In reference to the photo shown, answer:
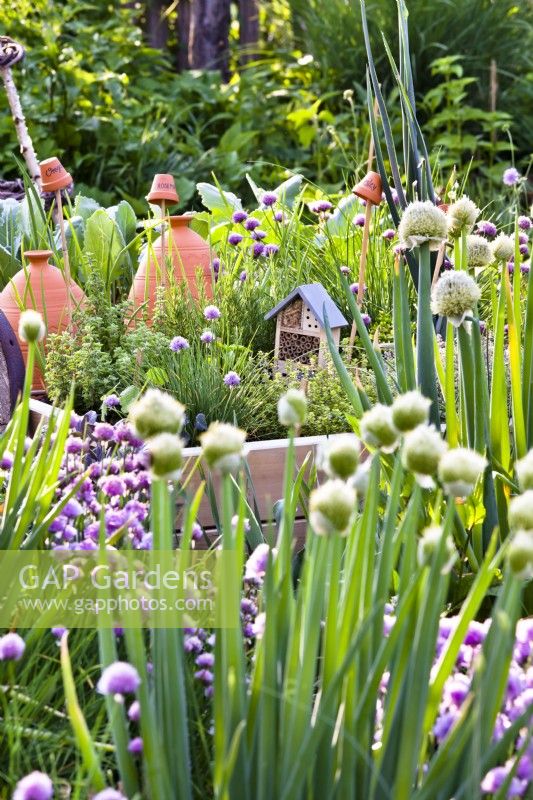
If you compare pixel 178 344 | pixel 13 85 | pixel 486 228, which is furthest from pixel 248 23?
pixel 178 344

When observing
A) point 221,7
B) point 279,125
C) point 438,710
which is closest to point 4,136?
point 279,125

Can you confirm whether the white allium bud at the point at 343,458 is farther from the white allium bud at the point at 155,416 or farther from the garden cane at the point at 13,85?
the garden cane at the point at 13,85

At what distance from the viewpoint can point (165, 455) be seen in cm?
93

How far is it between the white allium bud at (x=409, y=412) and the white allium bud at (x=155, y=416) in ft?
0.68

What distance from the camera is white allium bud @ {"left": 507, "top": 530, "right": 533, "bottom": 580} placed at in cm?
89

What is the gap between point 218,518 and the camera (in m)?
1.80

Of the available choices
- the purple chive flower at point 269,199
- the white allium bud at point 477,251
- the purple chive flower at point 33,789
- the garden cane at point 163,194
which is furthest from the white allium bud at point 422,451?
the purple chive flower at point 269,199

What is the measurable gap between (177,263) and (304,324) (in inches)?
18.4

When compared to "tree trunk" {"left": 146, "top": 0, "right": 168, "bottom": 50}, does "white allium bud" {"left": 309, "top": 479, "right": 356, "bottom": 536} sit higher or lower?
lower

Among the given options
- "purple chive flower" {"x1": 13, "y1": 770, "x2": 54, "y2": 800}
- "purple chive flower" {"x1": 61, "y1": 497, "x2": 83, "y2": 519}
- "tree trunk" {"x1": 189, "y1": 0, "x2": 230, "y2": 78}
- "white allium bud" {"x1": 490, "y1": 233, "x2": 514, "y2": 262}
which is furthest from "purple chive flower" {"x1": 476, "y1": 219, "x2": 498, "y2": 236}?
"tree trunk" {"x1": 189, "y1": 0, "x2": 230, "y2": 78}

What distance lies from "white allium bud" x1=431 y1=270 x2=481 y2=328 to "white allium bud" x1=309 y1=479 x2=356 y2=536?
1.89 ft

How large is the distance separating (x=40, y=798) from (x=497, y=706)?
0.44 m

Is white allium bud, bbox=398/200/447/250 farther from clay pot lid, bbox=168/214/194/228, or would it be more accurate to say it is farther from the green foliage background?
the green foliage background

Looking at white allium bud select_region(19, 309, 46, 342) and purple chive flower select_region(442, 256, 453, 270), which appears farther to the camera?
purple chive flower select_region(442, 256, 453, 270)
